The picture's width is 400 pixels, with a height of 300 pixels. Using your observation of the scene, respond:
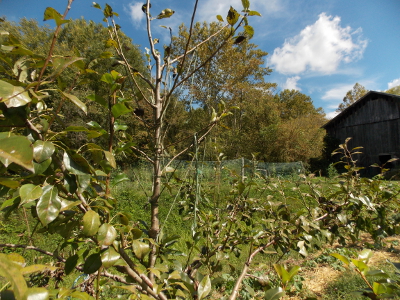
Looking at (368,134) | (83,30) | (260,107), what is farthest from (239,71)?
(83,30)

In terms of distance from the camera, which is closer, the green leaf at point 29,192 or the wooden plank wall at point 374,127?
the green leaf at point 29,192

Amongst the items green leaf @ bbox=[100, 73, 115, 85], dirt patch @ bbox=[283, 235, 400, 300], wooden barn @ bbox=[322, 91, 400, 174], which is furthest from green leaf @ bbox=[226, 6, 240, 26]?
wooden barn @ bbox=[322, 91, 400, 174]

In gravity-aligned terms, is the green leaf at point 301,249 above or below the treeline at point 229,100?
below

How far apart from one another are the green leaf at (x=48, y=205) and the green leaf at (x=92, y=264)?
0.19m

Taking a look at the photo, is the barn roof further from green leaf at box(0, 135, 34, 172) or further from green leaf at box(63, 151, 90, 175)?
green leaf at box(0, 135, 34, 172)

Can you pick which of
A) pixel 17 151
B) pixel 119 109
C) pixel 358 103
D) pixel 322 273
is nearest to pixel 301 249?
pixel 119 109

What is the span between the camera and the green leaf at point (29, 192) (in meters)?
0.46

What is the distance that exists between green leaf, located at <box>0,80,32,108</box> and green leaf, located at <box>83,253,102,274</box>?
42cm

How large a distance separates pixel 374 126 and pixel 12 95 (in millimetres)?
17128

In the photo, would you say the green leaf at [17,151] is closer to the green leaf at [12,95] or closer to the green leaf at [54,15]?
the green leaf at [12,95]

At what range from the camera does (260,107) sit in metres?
13.6

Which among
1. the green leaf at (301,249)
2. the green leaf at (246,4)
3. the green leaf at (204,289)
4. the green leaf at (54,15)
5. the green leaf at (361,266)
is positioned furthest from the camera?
the green leaf at (301,249)

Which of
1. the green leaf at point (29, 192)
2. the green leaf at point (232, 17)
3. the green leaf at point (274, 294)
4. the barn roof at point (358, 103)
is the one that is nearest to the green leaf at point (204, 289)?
the green leaf at point (274, 294)

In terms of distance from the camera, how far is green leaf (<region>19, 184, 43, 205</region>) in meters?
0.46
